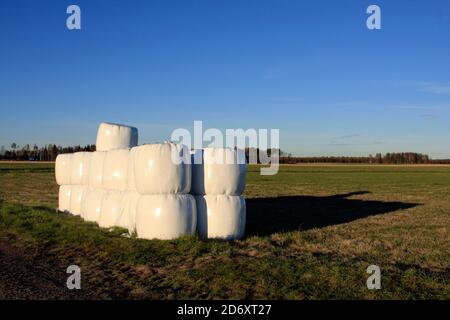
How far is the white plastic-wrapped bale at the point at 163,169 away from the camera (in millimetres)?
9812

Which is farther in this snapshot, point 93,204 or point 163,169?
point 93,204

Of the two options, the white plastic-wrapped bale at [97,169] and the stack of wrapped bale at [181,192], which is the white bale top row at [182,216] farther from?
the white plastic-wrapped bale at [97,169]

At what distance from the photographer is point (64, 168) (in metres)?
15.8

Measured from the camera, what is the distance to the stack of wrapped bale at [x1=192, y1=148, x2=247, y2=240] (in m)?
10.3

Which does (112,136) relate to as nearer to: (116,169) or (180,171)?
(116,169)

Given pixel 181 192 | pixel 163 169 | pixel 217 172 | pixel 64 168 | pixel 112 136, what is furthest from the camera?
Result: pixel 64 168

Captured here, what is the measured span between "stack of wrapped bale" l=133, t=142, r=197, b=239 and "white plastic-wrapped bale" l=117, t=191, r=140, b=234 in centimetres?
76

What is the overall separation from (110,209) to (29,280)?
5.02 metres

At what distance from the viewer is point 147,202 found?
33.0 ft

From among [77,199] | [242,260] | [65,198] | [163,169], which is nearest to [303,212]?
[77,199]

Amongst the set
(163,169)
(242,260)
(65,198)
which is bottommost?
(242,260)

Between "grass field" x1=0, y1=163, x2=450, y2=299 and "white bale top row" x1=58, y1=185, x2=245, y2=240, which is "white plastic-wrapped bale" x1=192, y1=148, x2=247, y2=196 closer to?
"white bale top row" x1=58, y1=185, x2=245, y2=240
